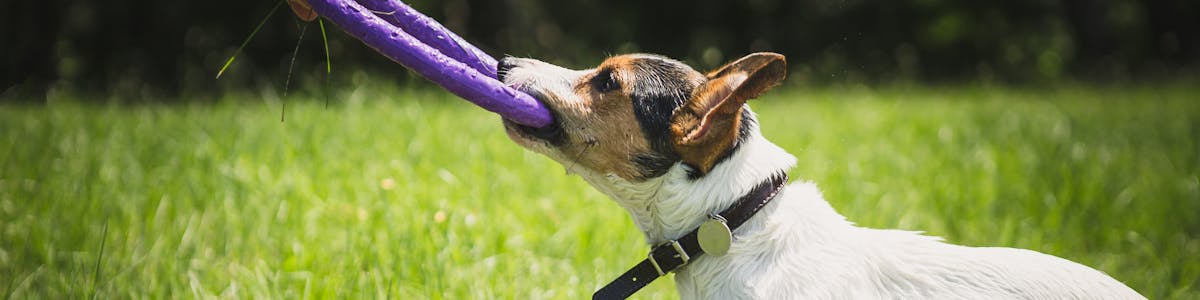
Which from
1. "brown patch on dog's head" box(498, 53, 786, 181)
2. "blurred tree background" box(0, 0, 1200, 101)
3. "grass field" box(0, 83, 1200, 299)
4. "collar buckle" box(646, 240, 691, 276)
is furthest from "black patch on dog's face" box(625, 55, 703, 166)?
"blurred tree background" box(0, 0, 1200, 101)

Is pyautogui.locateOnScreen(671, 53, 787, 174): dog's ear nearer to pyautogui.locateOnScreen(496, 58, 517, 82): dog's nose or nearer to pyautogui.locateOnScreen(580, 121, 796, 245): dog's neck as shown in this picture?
pyautogui.locateOnScreen(580, 121, 796, 245): dog's neck

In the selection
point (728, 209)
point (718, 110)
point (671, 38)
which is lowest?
point (671, 38)

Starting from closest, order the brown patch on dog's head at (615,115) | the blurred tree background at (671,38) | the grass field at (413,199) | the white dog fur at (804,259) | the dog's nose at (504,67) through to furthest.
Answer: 1. the white dog fur at (804,259)
2. the brown patch on dog's head at (615,115)
3. the dog's nose at (504,67)
4. the grass field at (413,199)
5. the blurred tree background at (671,38)

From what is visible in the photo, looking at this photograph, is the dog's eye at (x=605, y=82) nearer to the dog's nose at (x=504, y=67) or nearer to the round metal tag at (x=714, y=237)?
the dog's nose at (x=504, y=67)

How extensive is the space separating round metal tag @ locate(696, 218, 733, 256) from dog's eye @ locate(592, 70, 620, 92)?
0.52 meters

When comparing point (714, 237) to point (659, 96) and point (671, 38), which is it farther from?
point (671, 38)

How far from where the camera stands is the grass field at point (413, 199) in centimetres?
367

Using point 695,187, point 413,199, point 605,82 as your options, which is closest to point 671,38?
point 413,199

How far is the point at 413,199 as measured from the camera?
4.59 meters

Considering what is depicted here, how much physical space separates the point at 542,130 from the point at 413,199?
208 centimetres

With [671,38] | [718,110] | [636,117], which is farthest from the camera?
[671,38]

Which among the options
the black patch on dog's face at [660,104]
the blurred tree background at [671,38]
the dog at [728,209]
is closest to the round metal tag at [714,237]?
the dog at [728,209]

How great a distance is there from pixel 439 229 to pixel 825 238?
1993 mm

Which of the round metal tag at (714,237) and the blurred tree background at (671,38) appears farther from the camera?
the blurred tree background at (671,38)
